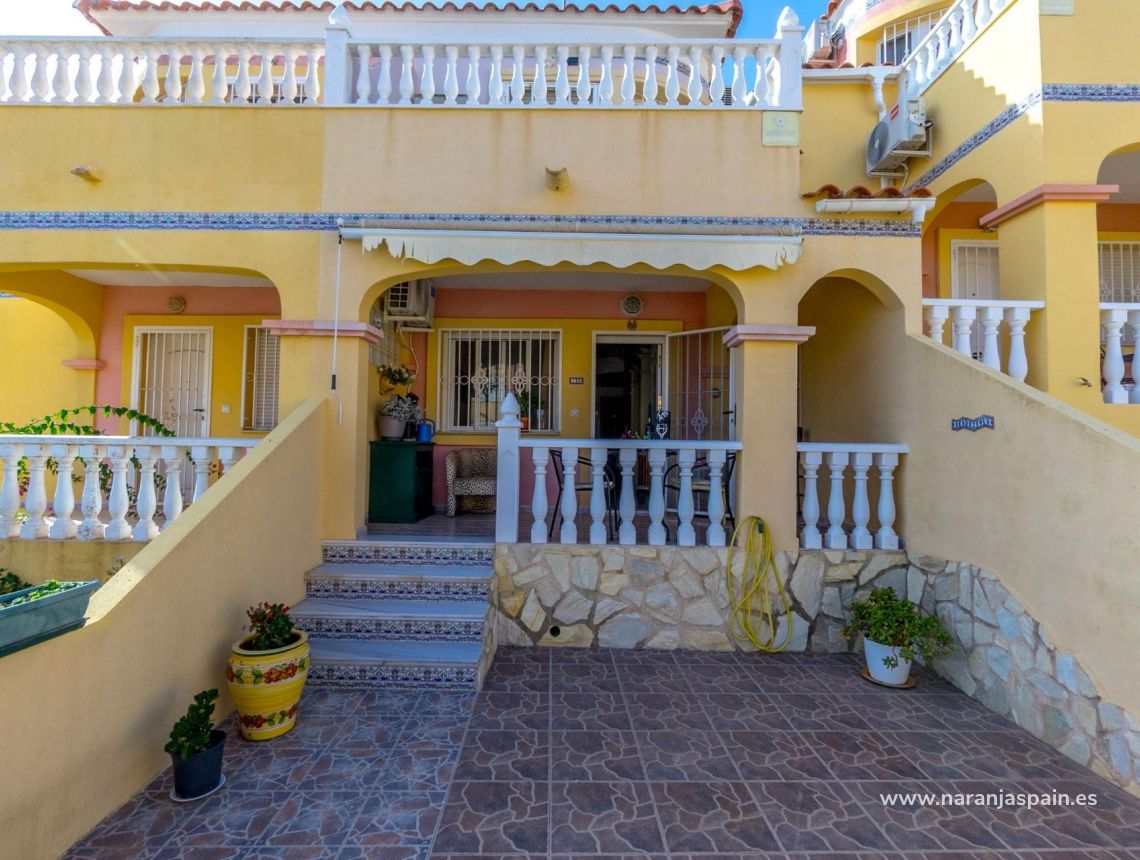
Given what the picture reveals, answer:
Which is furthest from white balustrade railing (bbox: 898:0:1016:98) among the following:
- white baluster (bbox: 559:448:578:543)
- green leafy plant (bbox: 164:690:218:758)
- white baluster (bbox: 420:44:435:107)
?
green leafy plant (bbox: 164:690:218:758)

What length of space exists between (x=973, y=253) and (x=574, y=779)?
11020 millimetres

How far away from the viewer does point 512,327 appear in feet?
34.0

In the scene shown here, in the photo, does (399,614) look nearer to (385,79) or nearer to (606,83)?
(385,79)

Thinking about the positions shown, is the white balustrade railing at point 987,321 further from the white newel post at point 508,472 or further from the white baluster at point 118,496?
the white baluster at point 118,496

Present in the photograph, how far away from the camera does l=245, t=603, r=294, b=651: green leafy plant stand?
4453mm

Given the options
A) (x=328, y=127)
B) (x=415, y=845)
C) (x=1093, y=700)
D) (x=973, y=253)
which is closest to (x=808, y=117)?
(x=973, y=253)

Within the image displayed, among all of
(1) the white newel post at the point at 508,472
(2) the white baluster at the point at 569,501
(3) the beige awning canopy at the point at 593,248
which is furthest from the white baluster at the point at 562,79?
(2) the white baluster at the point at 569,501

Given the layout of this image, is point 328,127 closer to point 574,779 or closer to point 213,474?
point 213,474

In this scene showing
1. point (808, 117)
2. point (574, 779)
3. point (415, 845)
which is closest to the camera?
point (415, 845)

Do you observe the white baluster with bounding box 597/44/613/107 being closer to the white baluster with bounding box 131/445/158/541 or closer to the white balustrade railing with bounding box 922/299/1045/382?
the white balustrade railing with bounding box 922/299/1045/382

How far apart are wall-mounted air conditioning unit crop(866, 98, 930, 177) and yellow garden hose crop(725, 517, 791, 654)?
283 inches

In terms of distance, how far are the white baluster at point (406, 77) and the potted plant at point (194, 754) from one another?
22.2ft

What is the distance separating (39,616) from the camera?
2902 millimetres

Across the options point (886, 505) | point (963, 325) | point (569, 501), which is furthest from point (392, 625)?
point (963, 325)
